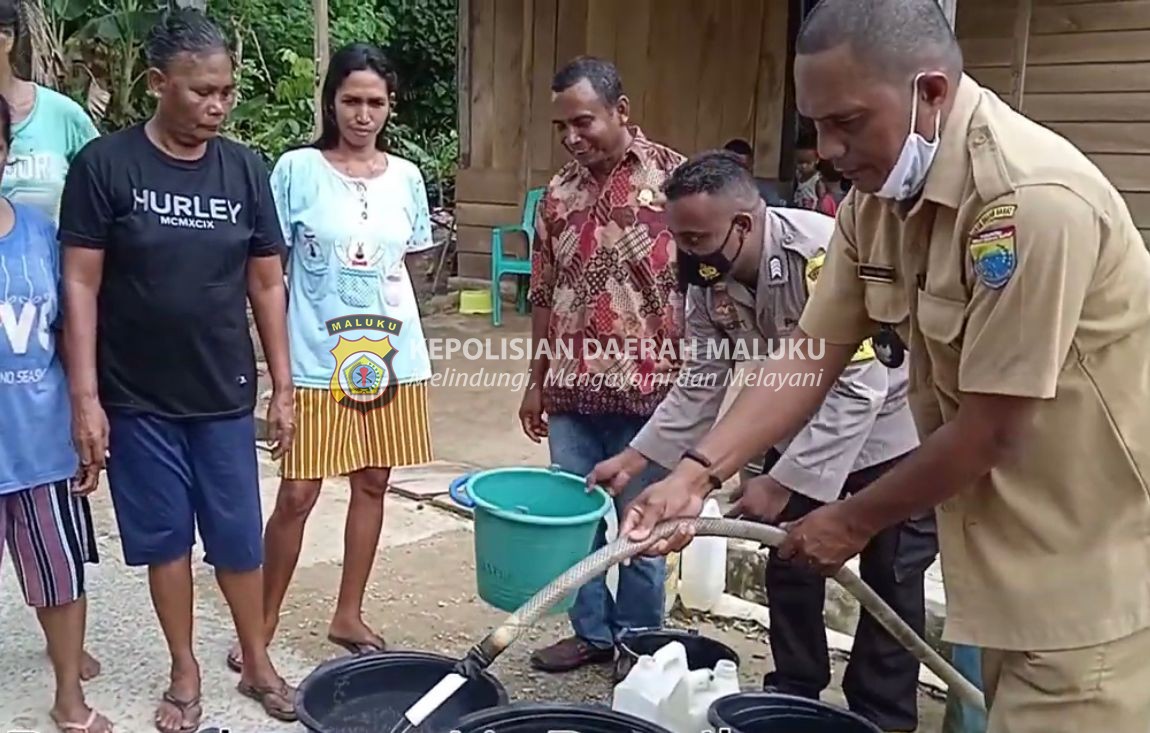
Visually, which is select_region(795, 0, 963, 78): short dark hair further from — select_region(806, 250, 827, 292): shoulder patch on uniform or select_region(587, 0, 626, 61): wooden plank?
select_region(587, 0, 626, 61): wooden plank

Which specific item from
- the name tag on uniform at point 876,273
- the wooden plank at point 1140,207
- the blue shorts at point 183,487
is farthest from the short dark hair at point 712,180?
the wooden plank at point 1140,207

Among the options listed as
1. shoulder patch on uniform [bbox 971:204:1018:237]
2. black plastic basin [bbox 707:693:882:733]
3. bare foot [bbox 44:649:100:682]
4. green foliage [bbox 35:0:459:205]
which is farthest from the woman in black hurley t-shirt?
green foliage [bbox 35:0:459:205]

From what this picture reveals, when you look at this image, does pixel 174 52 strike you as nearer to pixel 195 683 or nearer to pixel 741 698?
pixel 195 683

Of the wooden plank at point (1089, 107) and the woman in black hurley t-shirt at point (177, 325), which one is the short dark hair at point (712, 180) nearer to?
the woman in black hurley t-shirt at point (177, 325)

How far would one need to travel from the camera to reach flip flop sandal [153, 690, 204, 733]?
298cm

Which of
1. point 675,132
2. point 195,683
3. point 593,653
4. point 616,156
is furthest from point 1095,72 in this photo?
point 195,683

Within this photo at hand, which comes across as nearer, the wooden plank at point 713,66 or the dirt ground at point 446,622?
the dirt ground at point 446,622

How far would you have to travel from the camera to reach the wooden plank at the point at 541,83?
8430 millimetres

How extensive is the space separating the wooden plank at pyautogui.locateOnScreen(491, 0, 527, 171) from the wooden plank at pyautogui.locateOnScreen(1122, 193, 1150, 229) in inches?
173

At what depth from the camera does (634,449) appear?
3092 mm

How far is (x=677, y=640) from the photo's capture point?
305cm

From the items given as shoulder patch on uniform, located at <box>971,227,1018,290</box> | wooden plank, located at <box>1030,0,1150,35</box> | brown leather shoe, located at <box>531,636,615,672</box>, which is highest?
wooden plank, located at <box>1030,0,1150,35</box>

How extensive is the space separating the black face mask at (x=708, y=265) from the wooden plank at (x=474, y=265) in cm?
623

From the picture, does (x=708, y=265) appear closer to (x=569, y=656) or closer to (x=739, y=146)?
(x=569, y=656)
